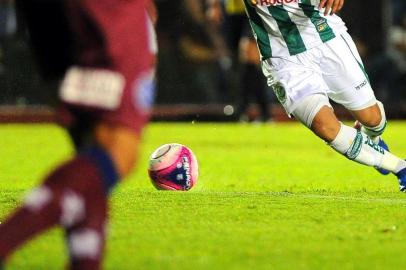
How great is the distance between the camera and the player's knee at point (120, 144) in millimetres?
3880

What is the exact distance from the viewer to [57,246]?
16.3 feet

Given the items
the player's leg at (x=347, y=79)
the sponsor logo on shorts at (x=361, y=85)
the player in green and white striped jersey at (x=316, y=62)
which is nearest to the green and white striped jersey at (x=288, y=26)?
the player in green and white striped jersey at (x=316, y=62)

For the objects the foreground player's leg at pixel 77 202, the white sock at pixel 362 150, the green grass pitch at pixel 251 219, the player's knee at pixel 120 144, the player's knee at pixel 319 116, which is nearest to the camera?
the foreground player's leg at pixel 77 202

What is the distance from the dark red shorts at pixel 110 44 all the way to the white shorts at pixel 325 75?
125 inches

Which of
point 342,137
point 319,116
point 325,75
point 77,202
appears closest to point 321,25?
point 325,75

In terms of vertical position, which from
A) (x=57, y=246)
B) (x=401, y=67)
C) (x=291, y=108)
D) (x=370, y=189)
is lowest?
(x=401, y=67)

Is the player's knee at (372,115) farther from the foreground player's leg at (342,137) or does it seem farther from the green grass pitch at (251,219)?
the green grass pitch at (251,219)

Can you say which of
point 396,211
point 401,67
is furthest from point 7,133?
point 396,211

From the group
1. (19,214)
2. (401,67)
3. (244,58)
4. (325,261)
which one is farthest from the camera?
(401,67)

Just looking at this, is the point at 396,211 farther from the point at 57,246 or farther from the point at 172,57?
the point at 172,57

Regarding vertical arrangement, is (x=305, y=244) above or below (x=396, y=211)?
above

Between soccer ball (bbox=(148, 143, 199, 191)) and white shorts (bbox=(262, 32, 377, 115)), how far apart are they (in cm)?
77

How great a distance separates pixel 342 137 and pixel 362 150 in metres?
0.20

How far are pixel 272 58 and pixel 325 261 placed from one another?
2.94 meters
